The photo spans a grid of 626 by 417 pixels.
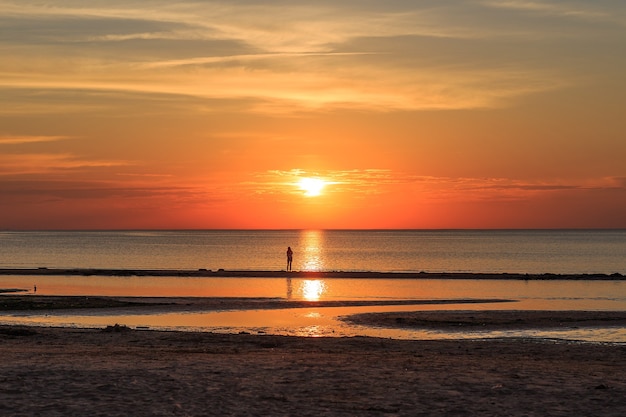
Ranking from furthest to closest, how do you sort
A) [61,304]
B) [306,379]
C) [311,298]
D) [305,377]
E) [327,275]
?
[327,275] < [311,298] < [61,304] < [305,377] < [306,379]

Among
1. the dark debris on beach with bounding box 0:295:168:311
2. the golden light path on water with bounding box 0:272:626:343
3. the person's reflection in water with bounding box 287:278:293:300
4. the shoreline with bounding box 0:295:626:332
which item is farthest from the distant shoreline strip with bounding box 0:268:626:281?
the dark debris on beach with bounding box 0:295:168:311

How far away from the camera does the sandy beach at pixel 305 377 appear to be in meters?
15.6

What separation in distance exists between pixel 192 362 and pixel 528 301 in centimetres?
3612

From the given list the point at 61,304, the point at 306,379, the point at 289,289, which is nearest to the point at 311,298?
the point at 289,289

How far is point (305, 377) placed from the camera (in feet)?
61.6

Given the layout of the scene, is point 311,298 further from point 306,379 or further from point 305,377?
point 306,379

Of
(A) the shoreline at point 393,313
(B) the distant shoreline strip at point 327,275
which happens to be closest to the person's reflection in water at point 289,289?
(A) the shoreline at point 393,313

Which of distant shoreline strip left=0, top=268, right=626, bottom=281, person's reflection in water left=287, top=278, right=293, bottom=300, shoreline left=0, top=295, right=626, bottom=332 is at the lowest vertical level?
shoreline left=0, top=295, right=626, bottom=332

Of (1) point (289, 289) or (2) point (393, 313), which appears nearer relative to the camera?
(2) point (393, 313)

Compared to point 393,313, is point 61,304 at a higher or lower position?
higher

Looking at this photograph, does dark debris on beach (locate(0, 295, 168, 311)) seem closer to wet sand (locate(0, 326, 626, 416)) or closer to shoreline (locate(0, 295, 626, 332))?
shoreline (locate(0, 295, 626, 332))

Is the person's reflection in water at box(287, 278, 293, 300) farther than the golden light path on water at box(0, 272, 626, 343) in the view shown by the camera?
Yes

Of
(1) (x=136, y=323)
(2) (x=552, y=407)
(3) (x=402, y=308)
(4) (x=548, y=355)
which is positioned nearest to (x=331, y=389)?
(2) (x=552, y=407)

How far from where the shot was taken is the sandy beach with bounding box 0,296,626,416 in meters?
15.6
